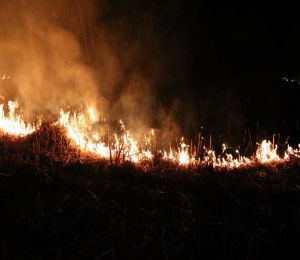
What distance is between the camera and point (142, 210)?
356cm

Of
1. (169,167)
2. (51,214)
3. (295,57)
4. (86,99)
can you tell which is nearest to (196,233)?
(51,214)

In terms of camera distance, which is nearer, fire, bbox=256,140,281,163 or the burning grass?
the burning grass

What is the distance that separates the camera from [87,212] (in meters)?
3.48

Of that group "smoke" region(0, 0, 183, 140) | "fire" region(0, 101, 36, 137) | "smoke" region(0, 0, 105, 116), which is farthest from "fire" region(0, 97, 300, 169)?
"smoke" region(0, 0, 183, 140)

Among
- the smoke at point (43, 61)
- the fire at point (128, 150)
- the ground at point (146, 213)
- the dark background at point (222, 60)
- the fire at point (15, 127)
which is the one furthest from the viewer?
the smoke at point (43, 61)

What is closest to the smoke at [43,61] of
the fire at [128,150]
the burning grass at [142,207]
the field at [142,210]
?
the fire at [128,150]

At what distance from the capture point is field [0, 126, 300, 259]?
3.03 m

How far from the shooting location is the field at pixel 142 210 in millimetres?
3025

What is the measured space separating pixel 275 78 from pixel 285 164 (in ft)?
16.9

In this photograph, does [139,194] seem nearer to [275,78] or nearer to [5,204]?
[5,204]

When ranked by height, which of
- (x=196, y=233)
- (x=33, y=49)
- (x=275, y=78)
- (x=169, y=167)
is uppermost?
(x=33, y=49)

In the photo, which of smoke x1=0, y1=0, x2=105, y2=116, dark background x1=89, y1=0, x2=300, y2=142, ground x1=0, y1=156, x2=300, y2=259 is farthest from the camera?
smoke x1=0, y1=0, x2=105, y2=116

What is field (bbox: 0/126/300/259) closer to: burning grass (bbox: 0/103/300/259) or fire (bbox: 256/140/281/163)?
burning grass (bbox: 0/103/300/259)

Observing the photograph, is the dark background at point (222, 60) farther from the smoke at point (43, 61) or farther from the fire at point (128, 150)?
the fire at point (128, 150)
